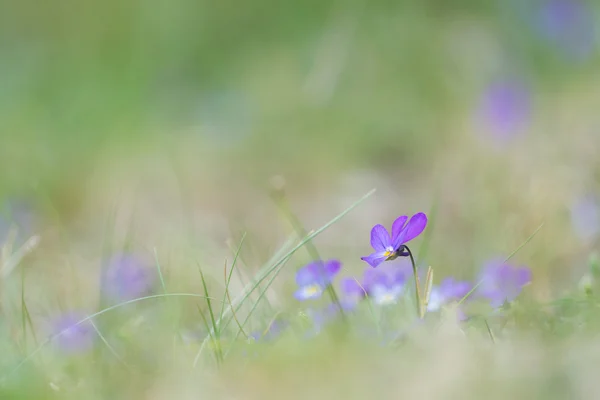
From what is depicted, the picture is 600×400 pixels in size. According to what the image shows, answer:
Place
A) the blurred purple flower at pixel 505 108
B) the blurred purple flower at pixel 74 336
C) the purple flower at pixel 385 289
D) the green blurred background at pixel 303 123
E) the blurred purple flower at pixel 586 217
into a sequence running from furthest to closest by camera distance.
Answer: the blurred purple flower at pixel 505 108
the green blurred background at pixel 303 123
the blurred purple flower at pixel 586 217
the blurred purple flower at pixel 74 336
the purple flower at pixel 385 289

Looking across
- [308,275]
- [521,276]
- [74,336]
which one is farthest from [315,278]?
[74,336]

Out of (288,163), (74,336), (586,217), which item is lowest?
(288,163)

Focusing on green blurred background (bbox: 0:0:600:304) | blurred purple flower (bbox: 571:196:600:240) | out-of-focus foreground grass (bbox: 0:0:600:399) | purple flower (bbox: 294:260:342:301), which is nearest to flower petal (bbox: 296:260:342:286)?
purple flower (bbox: 294:260:342:301)

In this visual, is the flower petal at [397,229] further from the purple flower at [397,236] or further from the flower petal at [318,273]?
the flower petal at [318,273]

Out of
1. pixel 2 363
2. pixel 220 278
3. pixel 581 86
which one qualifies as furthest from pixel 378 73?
pixel 2 363

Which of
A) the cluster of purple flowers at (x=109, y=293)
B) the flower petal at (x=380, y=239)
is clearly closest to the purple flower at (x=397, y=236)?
the flower petal at (x=380, y=239)

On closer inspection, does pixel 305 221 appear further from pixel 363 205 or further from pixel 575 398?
pixel 575 398

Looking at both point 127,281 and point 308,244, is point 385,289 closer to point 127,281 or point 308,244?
point 308,244
